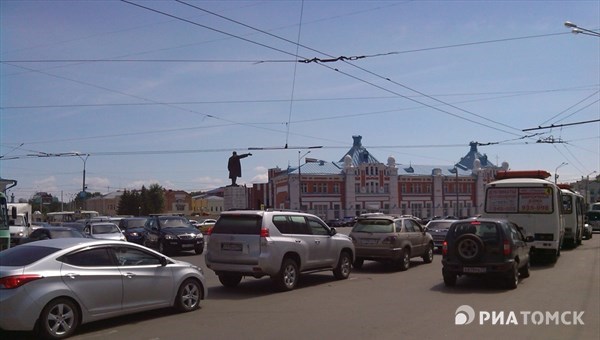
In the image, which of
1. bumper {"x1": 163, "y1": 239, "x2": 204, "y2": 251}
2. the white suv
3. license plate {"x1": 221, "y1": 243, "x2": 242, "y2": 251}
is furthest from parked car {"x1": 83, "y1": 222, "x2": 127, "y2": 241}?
license plate {"x1": 221, "y1": 243, "x2": 242, "y2": 251}

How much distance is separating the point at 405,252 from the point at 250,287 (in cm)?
613

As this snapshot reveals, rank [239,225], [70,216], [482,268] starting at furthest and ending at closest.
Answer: [70,216], [482,268], [239,225]

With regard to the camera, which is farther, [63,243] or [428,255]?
[428,255]

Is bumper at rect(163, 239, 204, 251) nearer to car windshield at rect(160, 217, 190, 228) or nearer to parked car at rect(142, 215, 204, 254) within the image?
parked car at rect(142, 215, 204, 254)

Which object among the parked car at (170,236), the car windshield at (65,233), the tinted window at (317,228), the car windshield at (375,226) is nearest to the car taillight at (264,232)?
the tinted window at (317,228)

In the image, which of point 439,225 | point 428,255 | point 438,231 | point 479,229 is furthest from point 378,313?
point 439,225

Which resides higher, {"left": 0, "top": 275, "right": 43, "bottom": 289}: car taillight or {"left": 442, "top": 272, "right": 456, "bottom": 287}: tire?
{"left": 0, "top": 275, "right": 43, "bottom": 289}: car taillight

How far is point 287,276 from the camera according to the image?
13.2 m

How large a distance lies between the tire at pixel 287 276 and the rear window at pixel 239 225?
3.42ft

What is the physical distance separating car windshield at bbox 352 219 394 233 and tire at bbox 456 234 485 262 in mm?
4306

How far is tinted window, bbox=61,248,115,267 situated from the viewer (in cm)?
868

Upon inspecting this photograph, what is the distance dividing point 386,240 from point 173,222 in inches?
513

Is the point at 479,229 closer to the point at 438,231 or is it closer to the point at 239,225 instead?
the point at 239,225

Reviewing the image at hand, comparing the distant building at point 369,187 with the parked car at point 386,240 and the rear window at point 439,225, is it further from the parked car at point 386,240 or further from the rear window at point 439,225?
the parked car at point 386,240
